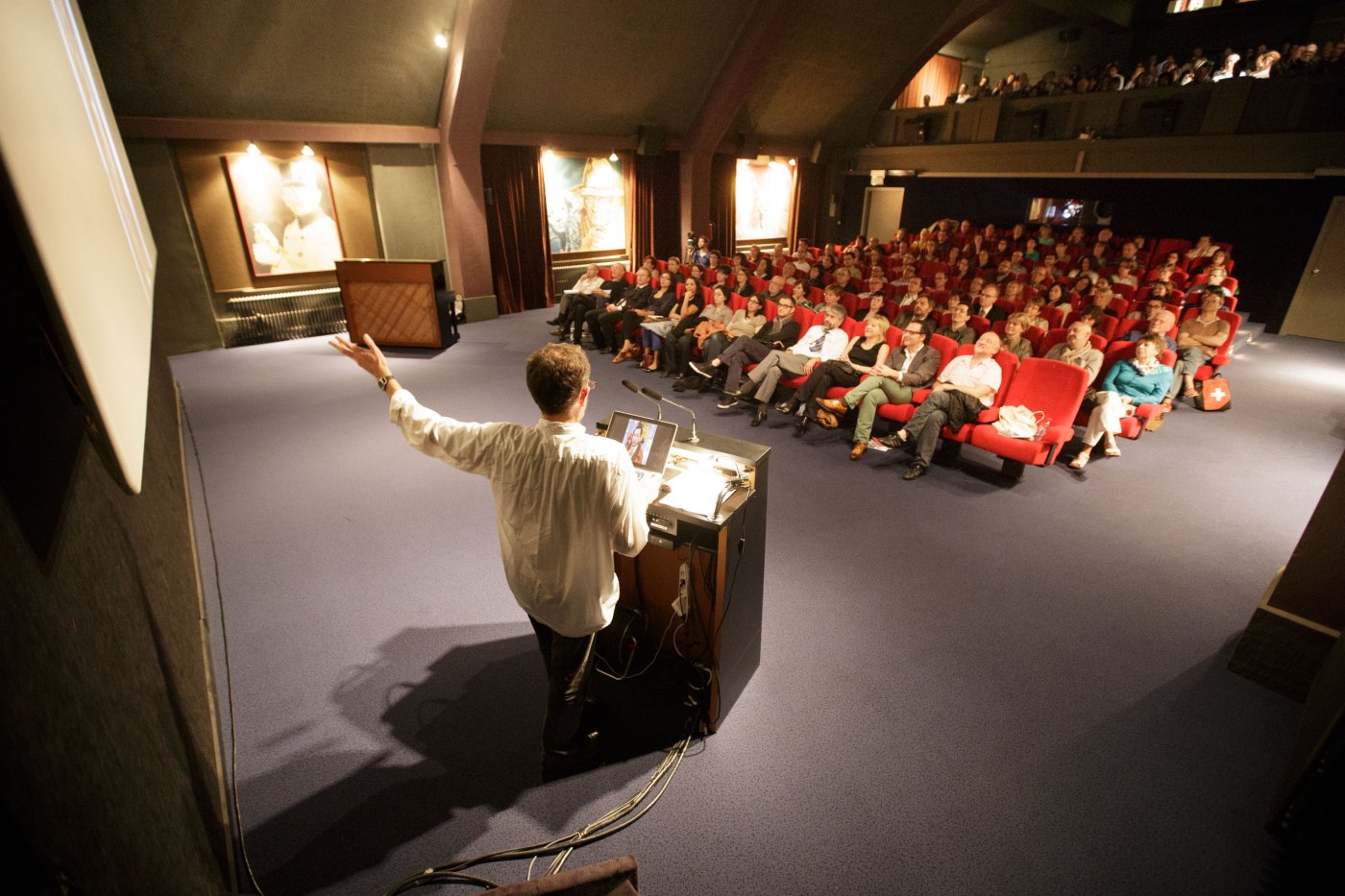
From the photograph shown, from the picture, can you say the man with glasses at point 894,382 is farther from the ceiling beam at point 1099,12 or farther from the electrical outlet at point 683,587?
the ceiling beam at point 1099,12

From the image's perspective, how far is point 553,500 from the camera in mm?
1795

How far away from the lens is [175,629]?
7.34 ft

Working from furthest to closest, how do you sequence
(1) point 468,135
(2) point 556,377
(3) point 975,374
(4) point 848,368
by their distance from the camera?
(1) point 468,135 < (4) point 848,368 < (3) point 975,374 < (2) point 556,377

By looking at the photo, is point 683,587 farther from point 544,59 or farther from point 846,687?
point 544,59

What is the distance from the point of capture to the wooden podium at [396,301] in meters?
7.59

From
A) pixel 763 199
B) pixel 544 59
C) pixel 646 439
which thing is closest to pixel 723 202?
pixel 763 199

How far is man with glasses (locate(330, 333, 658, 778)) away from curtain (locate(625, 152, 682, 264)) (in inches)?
405

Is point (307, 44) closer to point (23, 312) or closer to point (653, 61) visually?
point (653, 61)

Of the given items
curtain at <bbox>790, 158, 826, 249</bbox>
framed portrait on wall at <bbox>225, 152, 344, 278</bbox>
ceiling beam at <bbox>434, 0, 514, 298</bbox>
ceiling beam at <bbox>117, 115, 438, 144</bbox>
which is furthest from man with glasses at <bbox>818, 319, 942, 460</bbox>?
curtain at <bbox>790, 158, 826, 249</bbox>

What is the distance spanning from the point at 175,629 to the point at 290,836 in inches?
33.1

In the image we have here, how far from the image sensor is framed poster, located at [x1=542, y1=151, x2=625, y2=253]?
34.5 ft

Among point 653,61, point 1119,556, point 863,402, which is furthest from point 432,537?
point 653,61

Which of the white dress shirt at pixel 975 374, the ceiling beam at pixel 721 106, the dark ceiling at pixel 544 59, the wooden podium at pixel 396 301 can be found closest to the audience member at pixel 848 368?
the white dress shirt at pixel 975 374

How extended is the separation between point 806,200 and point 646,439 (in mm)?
13740
